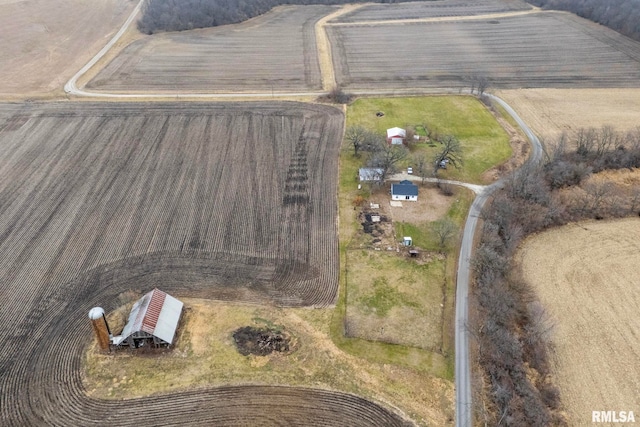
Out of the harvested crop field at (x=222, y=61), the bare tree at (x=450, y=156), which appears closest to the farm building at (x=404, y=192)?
the bare tree at (x=450, y=156)

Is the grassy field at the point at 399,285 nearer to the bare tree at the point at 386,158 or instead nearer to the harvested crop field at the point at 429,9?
the bare tree at the point at 386,158

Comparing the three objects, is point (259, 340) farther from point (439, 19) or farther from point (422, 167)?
point (439, 19)

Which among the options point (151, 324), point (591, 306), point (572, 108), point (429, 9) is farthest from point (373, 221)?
point (429, 9)

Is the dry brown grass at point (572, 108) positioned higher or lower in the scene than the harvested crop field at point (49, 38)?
lower

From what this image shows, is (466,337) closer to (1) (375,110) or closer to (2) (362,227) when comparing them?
(2) (362,227)

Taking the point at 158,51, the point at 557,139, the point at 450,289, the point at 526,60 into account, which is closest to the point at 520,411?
the point at 450,289
